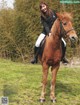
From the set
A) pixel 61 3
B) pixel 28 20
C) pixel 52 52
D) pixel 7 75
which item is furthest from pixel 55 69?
pixel 28 20

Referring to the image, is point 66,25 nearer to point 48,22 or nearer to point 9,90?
point 48,22

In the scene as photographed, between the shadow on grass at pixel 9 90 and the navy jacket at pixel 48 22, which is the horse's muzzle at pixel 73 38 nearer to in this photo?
the navy jacket at pixel 48 22

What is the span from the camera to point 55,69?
6.13m

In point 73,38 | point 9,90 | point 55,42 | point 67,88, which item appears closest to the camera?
point 73,38

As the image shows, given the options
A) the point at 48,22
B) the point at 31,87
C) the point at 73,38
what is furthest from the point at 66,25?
the point at 31,87

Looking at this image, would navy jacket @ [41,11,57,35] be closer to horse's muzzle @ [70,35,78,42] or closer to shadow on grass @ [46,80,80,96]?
horse's muzzle @ [70,35,78,42]

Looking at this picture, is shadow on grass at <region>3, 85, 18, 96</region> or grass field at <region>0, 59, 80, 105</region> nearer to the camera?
grass field at <region>0, 59, 80, 105</region>

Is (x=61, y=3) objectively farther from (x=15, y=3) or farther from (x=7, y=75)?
(x=7, y=75)

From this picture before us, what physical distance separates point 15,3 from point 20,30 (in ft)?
4.46

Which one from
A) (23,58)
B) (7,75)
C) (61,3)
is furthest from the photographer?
(23,58)

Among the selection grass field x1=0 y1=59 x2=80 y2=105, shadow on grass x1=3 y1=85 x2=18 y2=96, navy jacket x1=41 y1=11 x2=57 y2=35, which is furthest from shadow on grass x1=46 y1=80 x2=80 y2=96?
navy jacket x1=41 y1=11 x2=57 y2=35

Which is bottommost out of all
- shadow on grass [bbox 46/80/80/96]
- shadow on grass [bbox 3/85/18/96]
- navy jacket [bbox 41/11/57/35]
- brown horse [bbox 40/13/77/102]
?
shadow on grass [bbox 46/80/80/96]

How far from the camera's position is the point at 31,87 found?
23.7 feet

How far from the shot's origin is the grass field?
6.32 metres
